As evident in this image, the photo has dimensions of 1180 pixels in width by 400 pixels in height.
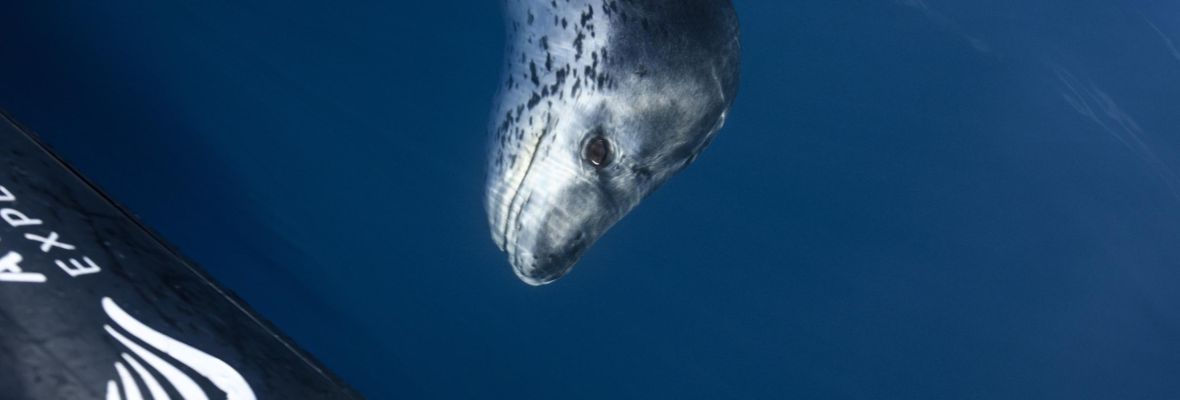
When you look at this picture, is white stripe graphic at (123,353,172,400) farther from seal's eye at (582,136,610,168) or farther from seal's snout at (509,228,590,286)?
seal's eye at (582,136,610,168)

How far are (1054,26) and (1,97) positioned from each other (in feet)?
11.7

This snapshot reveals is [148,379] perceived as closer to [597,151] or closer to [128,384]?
[128,384]

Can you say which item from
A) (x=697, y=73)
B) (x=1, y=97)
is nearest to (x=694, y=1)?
(x=697, y=73)

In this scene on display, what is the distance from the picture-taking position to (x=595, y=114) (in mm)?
2160

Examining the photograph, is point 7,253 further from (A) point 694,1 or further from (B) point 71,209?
(A) point 694,1

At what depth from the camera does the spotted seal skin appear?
2.08 meters

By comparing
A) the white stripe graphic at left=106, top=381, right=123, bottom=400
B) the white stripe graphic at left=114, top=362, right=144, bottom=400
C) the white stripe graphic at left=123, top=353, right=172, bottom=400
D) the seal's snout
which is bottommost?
the white stripe graphic at left=106, top=381, right=123, bottom=400

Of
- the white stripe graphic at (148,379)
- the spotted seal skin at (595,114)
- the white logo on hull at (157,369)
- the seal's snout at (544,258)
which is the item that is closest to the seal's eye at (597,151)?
the spotted seal skin at (595,114)

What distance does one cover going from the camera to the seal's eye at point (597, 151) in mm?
2170

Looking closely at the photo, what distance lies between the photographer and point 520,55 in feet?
7.88

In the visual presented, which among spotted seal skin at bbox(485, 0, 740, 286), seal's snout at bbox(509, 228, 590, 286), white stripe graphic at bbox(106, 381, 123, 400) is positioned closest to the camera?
white stripe graphic at bbox(106, 381, 123, 400)

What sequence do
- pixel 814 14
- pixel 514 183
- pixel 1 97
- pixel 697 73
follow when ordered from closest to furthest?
pixel 697 73 < pixel 514 183 < pixel 1 97 < pixel 814 14

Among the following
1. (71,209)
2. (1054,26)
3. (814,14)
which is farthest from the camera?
(1054,26)

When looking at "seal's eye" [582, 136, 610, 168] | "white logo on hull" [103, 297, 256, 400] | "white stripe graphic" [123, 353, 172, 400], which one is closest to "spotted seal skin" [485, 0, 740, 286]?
"seal's eye" [582, 136, 610, 168]
